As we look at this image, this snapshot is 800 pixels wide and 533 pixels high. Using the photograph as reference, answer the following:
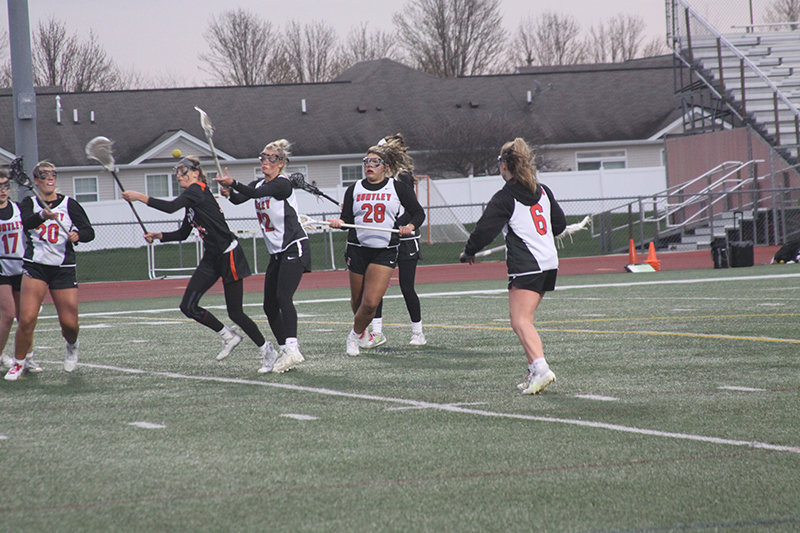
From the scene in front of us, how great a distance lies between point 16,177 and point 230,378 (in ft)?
10.3

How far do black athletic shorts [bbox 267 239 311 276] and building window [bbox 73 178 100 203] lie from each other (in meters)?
30.6

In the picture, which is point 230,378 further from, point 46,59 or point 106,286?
point 46,59

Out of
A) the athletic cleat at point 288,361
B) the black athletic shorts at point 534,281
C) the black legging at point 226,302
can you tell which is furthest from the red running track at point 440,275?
the black athletic shorts at point 534,281

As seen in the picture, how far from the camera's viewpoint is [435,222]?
28.6 meters

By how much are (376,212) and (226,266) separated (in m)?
1.55

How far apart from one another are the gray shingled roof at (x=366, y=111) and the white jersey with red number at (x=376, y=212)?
28949mm

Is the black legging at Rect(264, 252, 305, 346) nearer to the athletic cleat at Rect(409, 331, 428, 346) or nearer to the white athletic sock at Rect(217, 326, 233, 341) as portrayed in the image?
the white athletic sock at Rect(217, 326, 233, 341)

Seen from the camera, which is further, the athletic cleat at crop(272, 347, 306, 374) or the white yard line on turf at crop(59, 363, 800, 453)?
the athletic cleat at crop(272, 347, 306, 374)

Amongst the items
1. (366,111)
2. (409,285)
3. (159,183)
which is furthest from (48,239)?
(366,111)

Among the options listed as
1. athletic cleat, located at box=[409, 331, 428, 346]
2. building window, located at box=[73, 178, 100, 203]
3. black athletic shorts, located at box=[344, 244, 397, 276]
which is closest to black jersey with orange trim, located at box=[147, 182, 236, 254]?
black athletic shorts, located at box=[344, 244, 397, 276]

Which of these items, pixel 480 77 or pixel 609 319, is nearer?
pixel 609 319

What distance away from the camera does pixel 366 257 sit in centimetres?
912

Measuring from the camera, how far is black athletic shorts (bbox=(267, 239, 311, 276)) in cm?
809

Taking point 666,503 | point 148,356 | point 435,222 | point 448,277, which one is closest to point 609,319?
point 148,356
